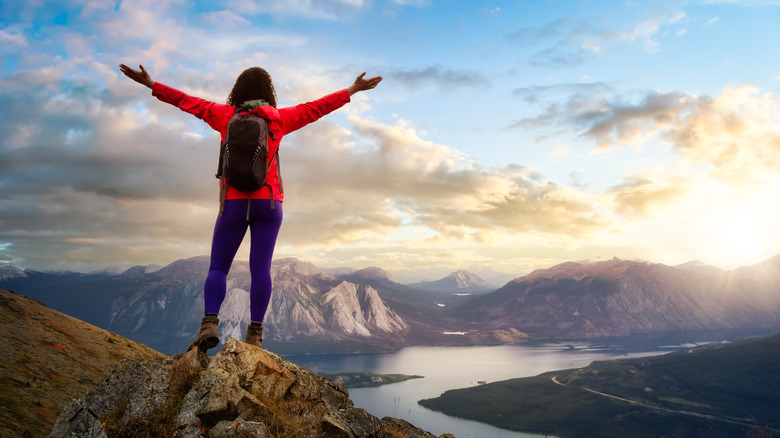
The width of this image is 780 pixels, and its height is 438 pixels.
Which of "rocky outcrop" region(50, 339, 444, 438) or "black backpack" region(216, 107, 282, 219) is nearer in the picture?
"rocky outcrop" region(50, 339, 444, 438)

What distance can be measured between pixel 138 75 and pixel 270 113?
2.69 metres

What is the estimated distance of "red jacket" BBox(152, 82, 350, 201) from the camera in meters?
7.84

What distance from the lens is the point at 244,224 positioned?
8008mm

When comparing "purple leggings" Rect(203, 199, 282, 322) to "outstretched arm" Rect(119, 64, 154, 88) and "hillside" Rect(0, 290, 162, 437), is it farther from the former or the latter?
"hillside" Rect(0, 290, 162, 437)

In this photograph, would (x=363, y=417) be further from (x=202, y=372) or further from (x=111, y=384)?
(x=111, y=384)

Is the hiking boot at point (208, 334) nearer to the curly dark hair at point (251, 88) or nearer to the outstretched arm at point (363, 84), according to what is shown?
the curly dark hair at point (251, 88)

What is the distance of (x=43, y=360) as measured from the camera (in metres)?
12.7

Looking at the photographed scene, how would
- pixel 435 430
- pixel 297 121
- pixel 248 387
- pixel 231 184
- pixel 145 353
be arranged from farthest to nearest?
pixel 435 430
pixel 145 353
pixel 297 121
pixel 231 184
pixel 248 387

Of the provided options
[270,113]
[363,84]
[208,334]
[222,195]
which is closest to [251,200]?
[222,195]

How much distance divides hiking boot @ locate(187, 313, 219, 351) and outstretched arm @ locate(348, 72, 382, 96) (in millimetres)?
5078

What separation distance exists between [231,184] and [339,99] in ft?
8.93

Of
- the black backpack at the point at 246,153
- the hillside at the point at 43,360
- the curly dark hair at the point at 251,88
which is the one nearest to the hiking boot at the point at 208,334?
the black backpack at the point at 246,153

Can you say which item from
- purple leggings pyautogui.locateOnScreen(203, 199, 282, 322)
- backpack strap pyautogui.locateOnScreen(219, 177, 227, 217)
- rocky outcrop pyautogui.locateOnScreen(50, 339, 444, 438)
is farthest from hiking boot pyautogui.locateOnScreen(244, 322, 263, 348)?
backpack strap pyautogui.locateOnScreen(219, 177, 227, 217)

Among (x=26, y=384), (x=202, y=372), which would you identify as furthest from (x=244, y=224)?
(x=26, y=384)
